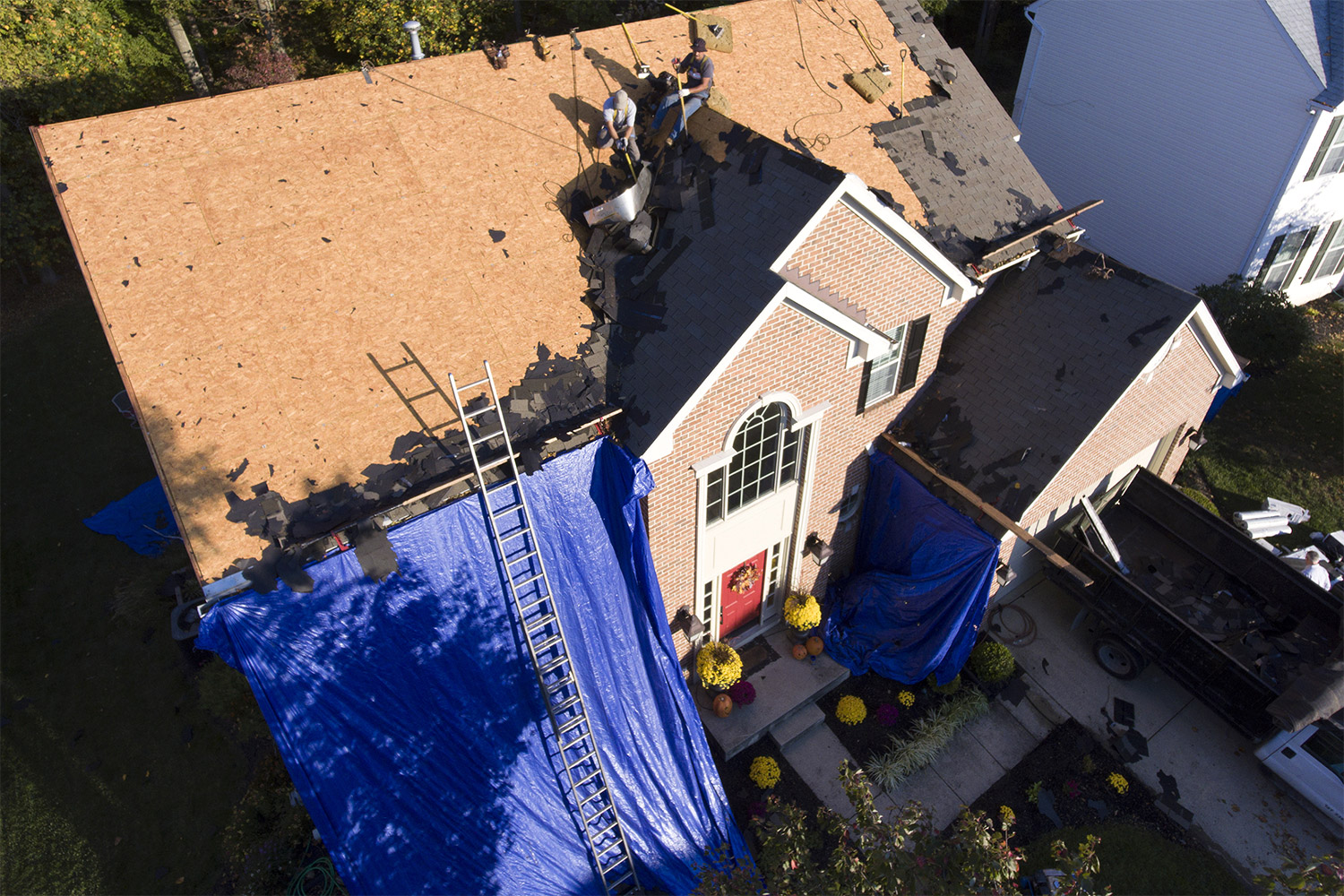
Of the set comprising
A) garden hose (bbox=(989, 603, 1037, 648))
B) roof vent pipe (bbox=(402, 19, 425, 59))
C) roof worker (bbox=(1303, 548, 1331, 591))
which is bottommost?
garden hose (bbox=(989, 603, 1037, 648))

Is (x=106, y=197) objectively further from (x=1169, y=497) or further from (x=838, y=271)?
(x=1169, y=497)

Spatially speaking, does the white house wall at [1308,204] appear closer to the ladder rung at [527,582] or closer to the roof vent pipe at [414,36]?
the roof vent pipe at [414,36]

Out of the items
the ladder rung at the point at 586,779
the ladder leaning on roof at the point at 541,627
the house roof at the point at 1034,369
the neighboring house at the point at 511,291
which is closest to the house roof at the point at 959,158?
the neighboring house at the point at 511,291

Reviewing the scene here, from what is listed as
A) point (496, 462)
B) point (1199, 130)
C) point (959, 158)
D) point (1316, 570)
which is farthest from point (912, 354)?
point (1199, 130)

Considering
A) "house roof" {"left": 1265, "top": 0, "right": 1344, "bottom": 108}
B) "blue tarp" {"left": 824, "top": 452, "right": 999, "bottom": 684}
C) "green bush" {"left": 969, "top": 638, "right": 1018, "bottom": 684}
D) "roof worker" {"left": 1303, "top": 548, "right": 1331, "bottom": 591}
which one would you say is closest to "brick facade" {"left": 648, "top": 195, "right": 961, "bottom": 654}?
"blue tarp" {"left": 824, "top": 452, "right": 999, "bottom": 684}

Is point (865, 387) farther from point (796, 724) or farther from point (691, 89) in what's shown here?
point (796, 724)

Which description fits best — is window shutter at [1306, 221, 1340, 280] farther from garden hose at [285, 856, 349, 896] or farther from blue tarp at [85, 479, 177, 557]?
blue tarp at [85, 479, 177, 557]

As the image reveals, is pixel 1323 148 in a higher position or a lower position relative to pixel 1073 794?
higher

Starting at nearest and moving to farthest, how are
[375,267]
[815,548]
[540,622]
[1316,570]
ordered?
1. [540,622]
2. [375,267]
3. [815,548]
4. [1316,570]

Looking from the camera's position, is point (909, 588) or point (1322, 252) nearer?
point (909, 588)
